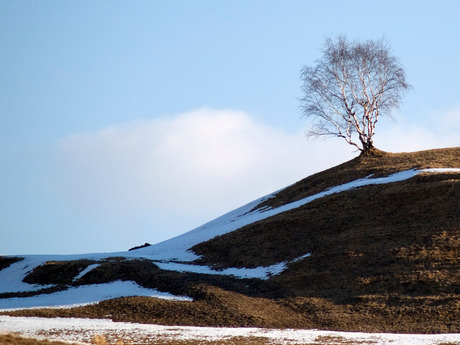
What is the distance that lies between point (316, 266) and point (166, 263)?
33.2 ft

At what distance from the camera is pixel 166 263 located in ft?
125

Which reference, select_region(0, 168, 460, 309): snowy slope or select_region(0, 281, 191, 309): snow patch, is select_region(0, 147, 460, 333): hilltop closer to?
select_region(0, 168, 460, 309): snowy slope

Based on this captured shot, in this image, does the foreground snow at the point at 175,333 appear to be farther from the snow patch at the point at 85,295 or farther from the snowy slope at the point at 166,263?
the snowy slope at the point at 166,263

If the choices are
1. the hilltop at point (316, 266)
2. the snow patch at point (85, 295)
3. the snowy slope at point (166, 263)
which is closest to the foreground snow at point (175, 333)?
the hilltop at point (316, 266)

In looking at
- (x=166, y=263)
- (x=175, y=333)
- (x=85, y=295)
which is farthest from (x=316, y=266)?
(x=175, y=333)

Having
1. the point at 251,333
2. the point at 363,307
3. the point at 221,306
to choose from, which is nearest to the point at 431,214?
the point at 363,307

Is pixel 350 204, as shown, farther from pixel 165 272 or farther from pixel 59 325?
pixel 59 325

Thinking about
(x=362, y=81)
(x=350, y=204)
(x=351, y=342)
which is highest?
(x=362, y=81)

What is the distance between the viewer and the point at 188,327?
24531 millimetres

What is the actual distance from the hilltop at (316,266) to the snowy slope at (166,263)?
160 millimetres

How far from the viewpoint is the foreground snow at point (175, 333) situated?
2094cm

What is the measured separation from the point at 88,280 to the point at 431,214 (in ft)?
65.4

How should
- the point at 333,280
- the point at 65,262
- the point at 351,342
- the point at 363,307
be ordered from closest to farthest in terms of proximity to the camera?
the point at 351,342 → the point at 363,307 → the point at 333,280 → the point at 65,262

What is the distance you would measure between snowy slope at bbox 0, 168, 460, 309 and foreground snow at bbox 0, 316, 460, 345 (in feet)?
18.0
